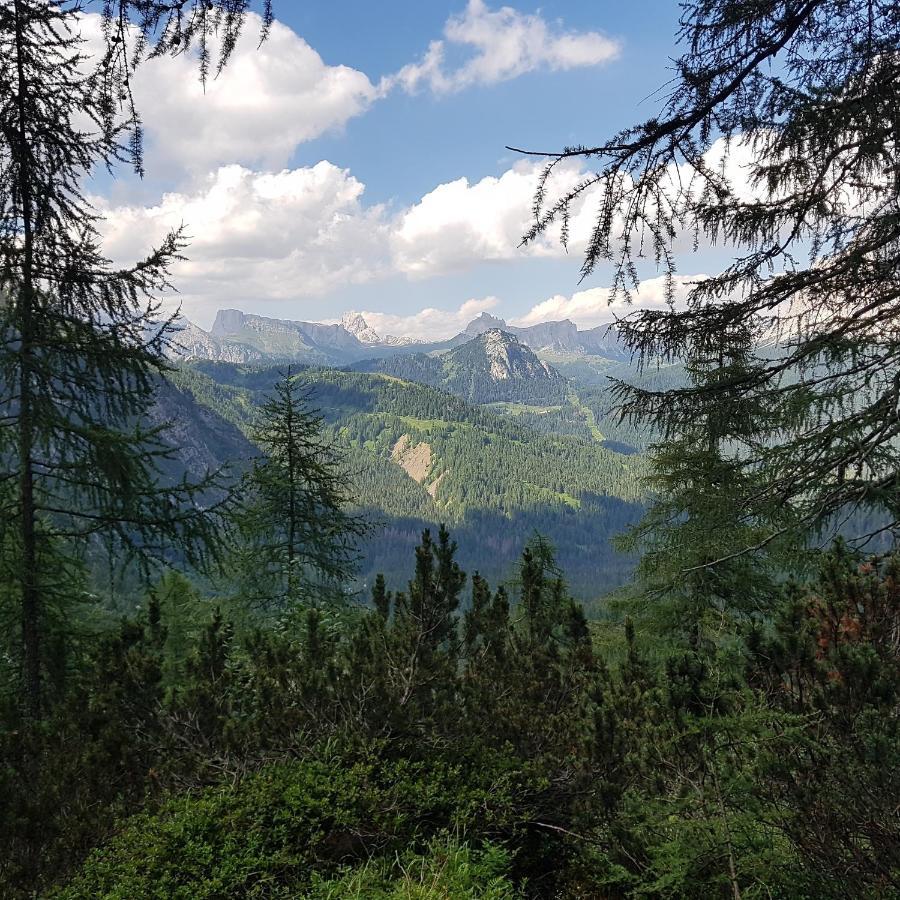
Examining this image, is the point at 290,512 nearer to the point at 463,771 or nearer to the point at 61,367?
the point at 61,367

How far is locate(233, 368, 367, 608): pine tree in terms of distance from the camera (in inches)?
547

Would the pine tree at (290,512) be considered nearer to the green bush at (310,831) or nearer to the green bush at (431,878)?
the green bush at (310,831)

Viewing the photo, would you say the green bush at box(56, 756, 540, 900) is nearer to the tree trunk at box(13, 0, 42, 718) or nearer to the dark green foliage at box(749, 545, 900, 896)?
the dark green foliage at box(749, 545, 900, 896)

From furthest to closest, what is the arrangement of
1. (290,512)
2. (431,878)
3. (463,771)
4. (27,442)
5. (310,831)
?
1. (290,512)
2. (27,442)
3. (463,771)
4. (310,831)
5. (431,878)

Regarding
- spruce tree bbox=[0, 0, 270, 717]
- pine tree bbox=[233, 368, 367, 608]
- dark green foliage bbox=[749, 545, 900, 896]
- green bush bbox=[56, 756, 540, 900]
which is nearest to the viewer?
green bush bbox=[56, 756, 540, 900]

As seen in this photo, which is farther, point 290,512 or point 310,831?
point 290,512

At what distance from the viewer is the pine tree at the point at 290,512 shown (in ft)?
45.6

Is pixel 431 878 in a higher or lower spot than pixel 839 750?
lower

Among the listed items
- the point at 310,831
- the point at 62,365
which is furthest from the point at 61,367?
the point at 310,831

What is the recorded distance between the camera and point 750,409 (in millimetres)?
4645

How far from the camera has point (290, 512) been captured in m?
14.2

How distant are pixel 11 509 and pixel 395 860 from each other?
22.1 ft

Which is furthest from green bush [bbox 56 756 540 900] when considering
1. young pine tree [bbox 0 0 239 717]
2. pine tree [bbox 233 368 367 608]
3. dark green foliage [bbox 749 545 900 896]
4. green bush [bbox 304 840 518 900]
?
pine tree [bbox 233 368 367 608]

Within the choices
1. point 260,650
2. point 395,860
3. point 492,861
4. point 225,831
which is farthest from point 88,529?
point 492,861
